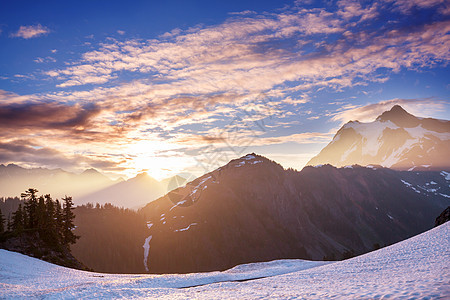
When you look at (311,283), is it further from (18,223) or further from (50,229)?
(50,229)

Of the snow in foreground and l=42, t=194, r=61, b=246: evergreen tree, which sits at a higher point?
l=42, t=194, r=61, b=246: evergreen tree

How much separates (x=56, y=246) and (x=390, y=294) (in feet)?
283

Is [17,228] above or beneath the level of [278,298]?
above

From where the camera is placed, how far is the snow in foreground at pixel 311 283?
16.7 metres

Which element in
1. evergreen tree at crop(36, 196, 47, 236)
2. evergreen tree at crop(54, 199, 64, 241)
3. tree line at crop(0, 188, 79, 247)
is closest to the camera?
tree line at crop(0, 188, 79, 247)

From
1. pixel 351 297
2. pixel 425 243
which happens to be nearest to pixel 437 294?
pixel 351 297

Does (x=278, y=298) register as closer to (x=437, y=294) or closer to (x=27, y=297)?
(x=437, y=294)

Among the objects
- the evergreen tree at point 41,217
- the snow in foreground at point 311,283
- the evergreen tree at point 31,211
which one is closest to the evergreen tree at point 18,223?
the evergreen tree at point 31,211

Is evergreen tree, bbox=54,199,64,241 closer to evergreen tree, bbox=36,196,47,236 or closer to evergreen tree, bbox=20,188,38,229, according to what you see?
evergreen tree, bbox=36,196,47,236

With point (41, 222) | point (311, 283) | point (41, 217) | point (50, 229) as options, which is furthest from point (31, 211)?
point (311, 283)

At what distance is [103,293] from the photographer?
93.1 feet

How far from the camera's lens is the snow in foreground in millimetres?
16672

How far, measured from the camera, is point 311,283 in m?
25.6

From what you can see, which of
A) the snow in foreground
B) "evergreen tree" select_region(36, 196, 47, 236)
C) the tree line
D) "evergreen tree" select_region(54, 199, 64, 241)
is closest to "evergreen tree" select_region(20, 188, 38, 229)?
the tree line
